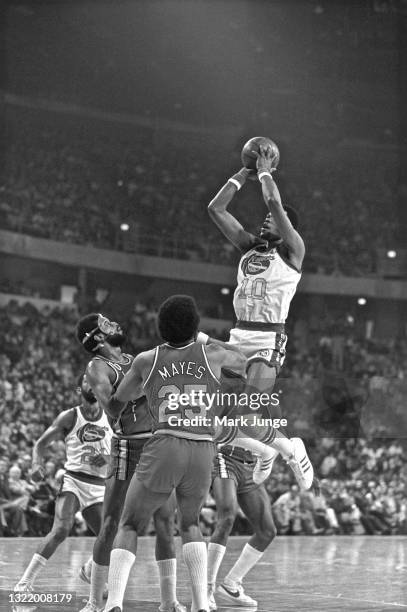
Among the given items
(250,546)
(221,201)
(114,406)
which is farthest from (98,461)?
(221,201)

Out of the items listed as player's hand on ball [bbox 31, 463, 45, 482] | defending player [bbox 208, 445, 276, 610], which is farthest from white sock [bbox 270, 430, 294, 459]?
player's hand on ball [bbox 31, 463, 45, 482]

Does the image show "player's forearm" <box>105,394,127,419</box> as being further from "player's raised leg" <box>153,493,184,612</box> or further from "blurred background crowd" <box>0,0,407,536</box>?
"blurred background crowd" <box>0,0,407,536</box>

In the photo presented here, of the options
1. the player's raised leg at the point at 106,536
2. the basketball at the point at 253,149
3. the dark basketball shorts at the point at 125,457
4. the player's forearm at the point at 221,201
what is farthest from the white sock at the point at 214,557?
the basketball at the point at 253,149

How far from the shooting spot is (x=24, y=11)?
26.9m

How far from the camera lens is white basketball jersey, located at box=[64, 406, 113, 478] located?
8859mm

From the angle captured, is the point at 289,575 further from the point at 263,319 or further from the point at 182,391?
the point at 182,391

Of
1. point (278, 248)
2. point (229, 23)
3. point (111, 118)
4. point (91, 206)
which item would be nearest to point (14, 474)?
point (278, 248)

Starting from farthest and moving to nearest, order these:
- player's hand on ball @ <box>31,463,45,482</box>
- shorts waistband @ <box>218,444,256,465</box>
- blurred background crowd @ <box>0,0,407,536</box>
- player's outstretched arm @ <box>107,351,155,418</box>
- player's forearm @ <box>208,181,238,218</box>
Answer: blurred background crowd @ <box>0,0,407,536</box>
player's hand on ball @ <box>31,463,45,482</box>
shorts waistband @ <box>218,444,256,465</box>
player's forearm @ <box>208,181,238,218</box>
player's outstretched arm @ <box>107,351,155,418</box>

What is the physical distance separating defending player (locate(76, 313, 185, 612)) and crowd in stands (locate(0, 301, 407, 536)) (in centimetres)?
292

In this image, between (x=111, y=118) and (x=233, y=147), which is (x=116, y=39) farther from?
(x=233, y=147)

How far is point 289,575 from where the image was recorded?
32.8 ft

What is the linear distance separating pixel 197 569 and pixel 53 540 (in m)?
2.21

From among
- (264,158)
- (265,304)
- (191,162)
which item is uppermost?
(191,162)

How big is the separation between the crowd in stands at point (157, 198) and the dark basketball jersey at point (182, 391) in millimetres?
19644
